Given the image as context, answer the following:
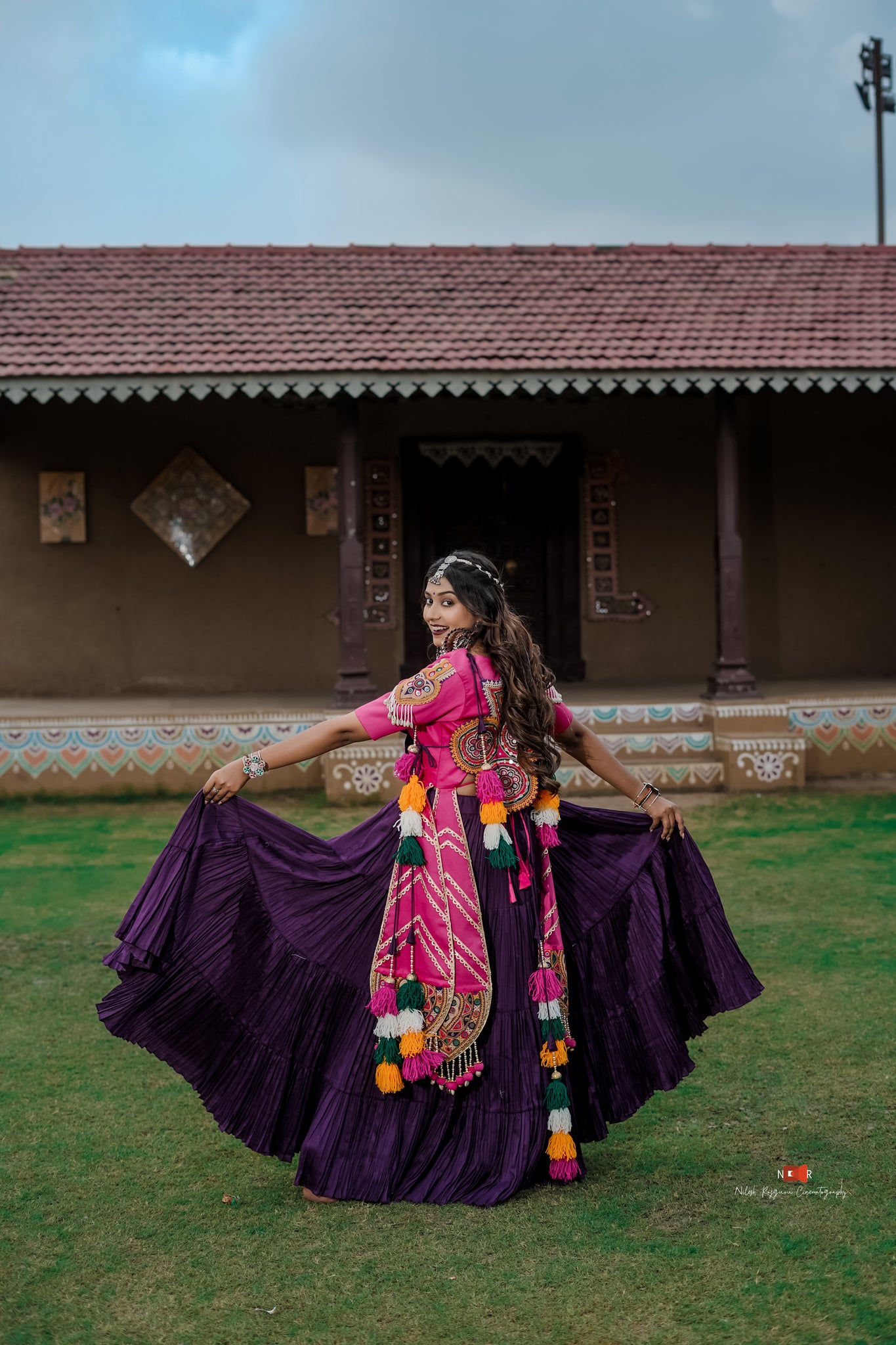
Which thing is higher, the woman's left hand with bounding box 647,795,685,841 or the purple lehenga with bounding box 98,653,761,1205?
the woman's left hand with bounding box 647,795,685,841

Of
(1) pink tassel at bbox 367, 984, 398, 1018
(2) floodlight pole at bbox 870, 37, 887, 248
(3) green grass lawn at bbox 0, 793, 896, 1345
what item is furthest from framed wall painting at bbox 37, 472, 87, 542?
(2) floodlight pole at bbox 870, 37, 887, 248

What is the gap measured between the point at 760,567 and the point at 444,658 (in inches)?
Answer: 340

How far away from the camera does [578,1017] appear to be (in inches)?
131

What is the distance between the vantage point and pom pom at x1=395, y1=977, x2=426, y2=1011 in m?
3.17

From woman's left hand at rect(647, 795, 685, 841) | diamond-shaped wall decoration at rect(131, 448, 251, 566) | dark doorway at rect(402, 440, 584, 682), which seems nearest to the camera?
woman's left hand at rect(647, 795, 685, 841)

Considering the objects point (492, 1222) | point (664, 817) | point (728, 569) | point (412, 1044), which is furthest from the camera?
point (728, 569)

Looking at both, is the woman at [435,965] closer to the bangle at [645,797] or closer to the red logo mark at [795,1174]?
the bangle at [645,797]

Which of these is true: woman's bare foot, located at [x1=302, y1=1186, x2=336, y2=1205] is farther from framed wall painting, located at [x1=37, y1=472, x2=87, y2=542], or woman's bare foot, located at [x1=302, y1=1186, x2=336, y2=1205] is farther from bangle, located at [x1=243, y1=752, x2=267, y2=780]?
framed wall painting, located at [x1=37, y1=472, x2=87, y2=542]

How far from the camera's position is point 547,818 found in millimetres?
3309

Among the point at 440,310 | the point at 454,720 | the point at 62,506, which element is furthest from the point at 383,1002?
the point at 62,506

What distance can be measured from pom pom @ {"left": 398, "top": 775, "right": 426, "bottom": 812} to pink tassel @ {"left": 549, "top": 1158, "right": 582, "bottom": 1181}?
0.90 m

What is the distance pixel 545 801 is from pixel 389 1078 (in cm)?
77

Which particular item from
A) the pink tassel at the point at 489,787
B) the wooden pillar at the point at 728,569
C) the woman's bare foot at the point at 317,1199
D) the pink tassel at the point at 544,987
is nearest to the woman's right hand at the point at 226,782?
the pink tassel at the point at 489,787

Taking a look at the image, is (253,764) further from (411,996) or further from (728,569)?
(728,569)
